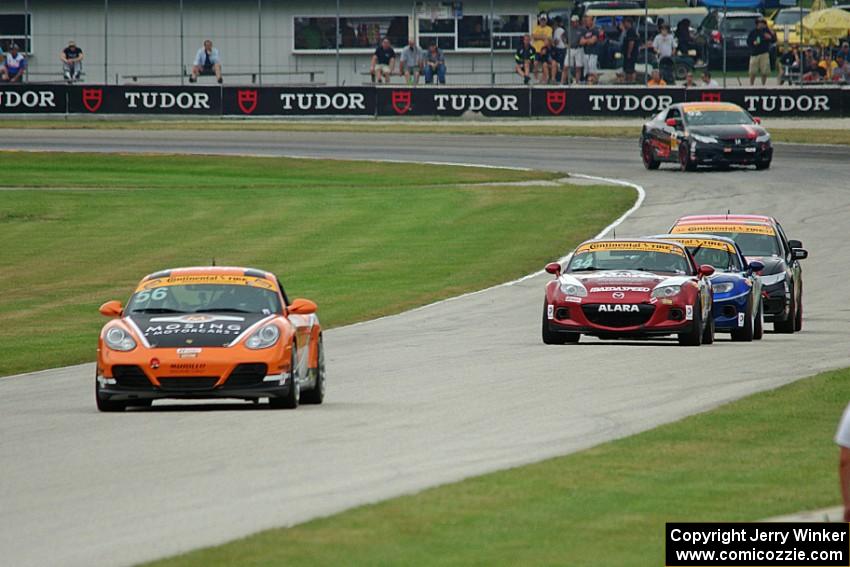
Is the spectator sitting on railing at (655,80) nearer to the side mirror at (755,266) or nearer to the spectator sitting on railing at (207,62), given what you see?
the spectator sitting on railing at (207,62)

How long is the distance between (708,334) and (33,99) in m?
42.4

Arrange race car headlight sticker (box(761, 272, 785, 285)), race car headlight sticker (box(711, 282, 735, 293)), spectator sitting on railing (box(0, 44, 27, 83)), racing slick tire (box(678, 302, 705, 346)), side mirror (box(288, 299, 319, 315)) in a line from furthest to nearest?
spectator sitting on railing (box(0, 44, 27, 83)) → race car headlight sticker (box(761, 272, 785, 285)) → race car headlight sticker (box(711, 282, 735, 293)) → racing slick tire (box(678, 302, 705, 346)) → side mirror (box(288, 299, 319, 315))

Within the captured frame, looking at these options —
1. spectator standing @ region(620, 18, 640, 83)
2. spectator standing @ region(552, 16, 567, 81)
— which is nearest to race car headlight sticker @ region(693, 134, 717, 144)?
spectator standing @ region(620, 18, 640, 83)

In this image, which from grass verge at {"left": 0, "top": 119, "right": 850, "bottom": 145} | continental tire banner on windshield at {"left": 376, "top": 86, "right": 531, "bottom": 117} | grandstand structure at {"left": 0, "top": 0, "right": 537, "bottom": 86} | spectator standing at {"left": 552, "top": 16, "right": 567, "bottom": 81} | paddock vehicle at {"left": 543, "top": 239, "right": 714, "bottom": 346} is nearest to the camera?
paddock vehicle at {"left": 543, "top": 239, "right": 714, "bottom": 346}

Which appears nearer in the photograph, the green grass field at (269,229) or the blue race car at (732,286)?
the blue race car at (732,286)

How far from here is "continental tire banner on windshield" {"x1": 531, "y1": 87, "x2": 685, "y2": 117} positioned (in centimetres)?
5559

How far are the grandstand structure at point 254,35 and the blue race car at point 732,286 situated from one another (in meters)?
39.4

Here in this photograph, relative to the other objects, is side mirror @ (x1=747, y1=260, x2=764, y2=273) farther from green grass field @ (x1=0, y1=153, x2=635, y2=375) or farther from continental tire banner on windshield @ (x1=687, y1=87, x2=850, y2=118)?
continental tire banner on windshield @ (x1=687, y1=87, x2=850, y2=118)

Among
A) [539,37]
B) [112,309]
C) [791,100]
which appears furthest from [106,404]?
[539,37]

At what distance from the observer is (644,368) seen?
1739 cm

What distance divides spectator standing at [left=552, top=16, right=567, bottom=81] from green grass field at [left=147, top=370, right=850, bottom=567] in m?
44.8

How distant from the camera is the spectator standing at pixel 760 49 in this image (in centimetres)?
5572

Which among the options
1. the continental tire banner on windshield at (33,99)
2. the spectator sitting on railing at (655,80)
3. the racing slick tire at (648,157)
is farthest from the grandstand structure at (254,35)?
the racing slick tire at (648,157)

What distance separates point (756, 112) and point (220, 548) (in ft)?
156
